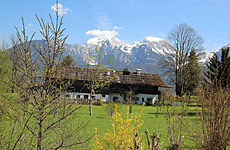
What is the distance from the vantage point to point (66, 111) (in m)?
3.93

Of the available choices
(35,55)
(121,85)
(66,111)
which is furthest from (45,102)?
(121,85)

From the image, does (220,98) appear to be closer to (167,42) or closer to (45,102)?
(45,102)

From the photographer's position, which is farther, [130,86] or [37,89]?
[130,86]

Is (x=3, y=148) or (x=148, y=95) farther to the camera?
(x=148, y=95)

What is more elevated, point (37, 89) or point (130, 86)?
point (130, 86)

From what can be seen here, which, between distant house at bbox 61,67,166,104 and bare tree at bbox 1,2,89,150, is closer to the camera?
bare tree at bbox 1,2,89,150

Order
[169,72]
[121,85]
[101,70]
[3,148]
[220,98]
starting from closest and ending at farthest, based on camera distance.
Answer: [3,148] → [220,98] → [101,70] → [169,72] → [121,85]

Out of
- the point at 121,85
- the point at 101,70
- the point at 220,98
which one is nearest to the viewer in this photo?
the point at 220,98

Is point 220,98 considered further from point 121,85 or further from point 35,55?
point 121,85

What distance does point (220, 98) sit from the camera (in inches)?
186

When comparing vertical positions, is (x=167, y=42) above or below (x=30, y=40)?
above

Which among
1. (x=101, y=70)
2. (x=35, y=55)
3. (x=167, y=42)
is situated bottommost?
(x=35, y=55)

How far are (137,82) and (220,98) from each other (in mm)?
37904

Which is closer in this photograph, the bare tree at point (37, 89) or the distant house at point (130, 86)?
the bare tree at point (37, 89)
